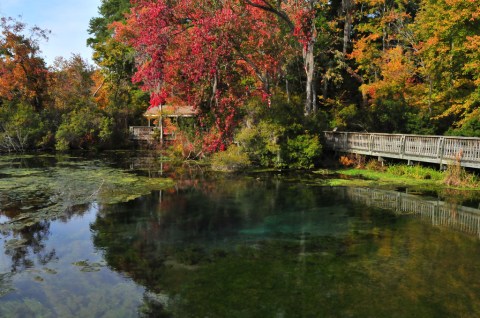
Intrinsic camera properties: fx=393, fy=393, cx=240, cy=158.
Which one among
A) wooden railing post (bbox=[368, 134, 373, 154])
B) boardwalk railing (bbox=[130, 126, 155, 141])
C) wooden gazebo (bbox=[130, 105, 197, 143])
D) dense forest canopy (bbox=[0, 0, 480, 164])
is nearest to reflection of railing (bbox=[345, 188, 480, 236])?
wooden railing post (bbox=[368, 134, 373, 154])

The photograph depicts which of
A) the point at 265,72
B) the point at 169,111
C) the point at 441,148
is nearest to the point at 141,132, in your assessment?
the point at 169,111

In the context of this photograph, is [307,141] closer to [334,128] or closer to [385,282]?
[334,128]

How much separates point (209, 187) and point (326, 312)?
10.3m

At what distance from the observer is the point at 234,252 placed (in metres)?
8.20

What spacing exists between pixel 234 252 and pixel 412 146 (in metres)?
12.2

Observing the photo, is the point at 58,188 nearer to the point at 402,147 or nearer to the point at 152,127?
the point at 402,147

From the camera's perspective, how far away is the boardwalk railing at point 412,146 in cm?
1503

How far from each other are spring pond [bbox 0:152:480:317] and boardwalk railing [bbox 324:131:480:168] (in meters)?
2.71

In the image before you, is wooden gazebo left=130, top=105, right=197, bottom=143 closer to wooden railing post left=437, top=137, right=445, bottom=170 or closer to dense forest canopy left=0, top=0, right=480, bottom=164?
dense forest canopy left=0, top=0, right=480, bottom=164

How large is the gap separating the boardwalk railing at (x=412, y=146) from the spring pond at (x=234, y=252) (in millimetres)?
2707

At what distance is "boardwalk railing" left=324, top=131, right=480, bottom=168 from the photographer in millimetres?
15030

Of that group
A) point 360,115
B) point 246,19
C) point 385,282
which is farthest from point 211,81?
point 385,282

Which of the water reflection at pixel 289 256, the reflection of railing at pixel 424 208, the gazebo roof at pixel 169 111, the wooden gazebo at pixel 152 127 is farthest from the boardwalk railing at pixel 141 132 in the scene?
the reflection of railing at pixel 424 208

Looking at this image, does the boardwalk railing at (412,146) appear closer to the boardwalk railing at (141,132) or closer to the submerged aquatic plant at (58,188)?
the submerged aquatic plant at (58,188)
